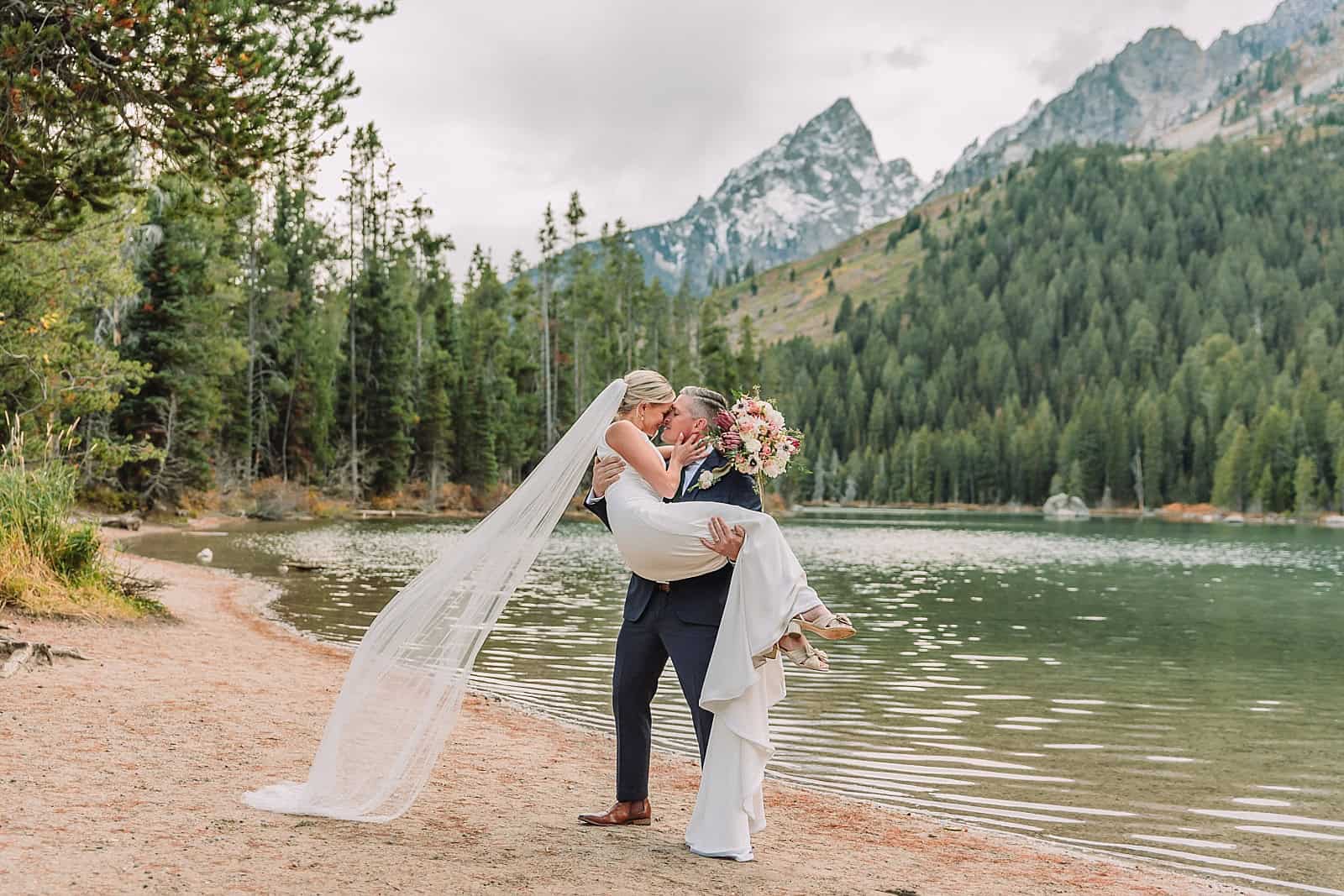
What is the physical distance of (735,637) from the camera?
18.2 feet

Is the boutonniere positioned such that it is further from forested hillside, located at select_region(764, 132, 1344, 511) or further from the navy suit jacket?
forested hillside, located at select_region(764, 132, 1344, 511)

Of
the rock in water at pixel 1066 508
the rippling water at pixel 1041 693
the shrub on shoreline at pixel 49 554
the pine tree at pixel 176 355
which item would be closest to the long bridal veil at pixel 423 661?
the rippling water at pixel 1041 693

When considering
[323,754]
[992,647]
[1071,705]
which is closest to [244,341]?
[992,647]

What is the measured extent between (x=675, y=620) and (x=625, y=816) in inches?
49.6

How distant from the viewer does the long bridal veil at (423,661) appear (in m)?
5.83

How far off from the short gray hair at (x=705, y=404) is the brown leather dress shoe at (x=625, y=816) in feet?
7.17

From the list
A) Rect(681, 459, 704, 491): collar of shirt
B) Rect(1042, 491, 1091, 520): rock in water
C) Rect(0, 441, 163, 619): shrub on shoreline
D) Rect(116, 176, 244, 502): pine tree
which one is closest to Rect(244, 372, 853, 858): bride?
Rect(681, 459, 704, 491): collar of shirt

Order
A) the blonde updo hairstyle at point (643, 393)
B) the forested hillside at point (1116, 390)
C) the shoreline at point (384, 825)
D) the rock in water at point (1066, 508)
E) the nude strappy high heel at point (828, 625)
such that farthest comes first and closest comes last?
the rock in water at point (1066, 508)
the forested hillside at point (1116, 390)
the blonde updo hairstyle at point (643, 393)
the nude strappy high heel at point (828, 625)
the shoreline at point (384, 825)

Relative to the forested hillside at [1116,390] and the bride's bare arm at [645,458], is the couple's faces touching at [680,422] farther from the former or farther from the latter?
the forested hillside at [1116,390]

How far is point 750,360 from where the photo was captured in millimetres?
90750

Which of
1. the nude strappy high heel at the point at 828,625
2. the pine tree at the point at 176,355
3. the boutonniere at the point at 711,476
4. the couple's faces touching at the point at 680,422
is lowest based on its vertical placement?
the nude strappy high heel at the point at 828,625

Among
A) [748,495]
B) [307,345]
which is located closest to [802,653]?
[748,495]

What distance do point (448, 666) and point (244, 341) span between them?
168ft

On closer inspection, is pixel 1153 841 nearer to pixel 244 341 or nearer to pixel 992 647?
pixel 992 647
